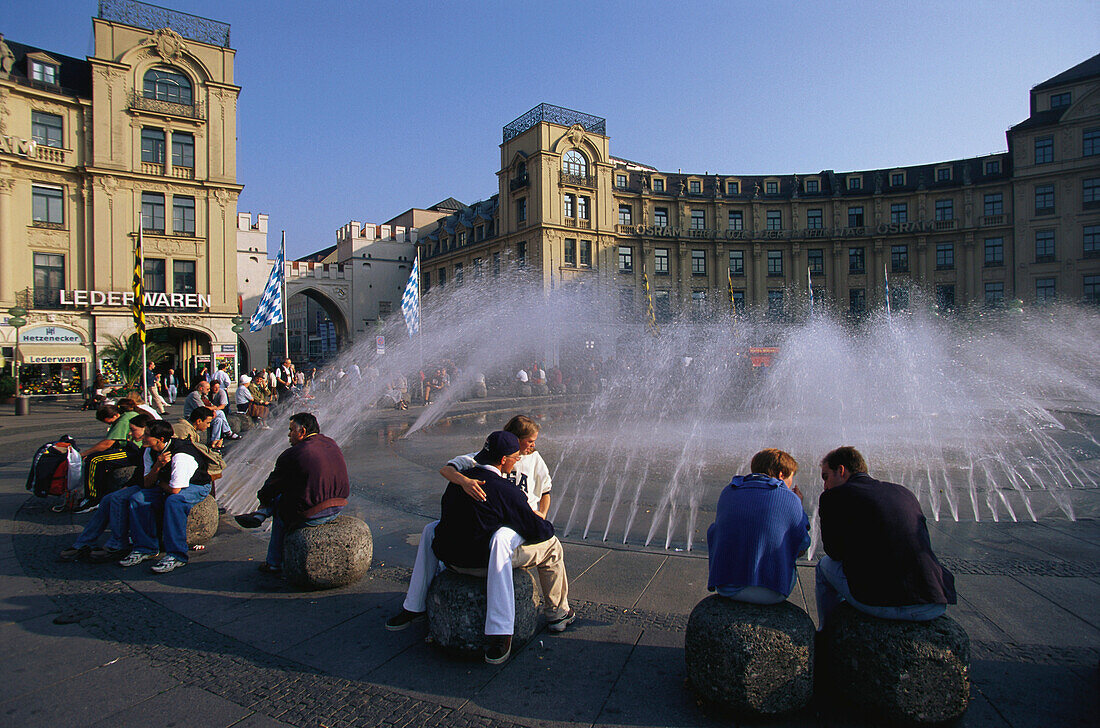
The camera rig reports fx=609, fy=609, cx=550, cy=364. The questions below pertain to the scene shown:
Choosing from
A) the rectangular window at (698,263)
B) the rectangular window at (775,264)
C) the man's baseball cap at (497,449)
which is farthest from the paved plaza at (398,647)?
the rectangular window at (775,264)

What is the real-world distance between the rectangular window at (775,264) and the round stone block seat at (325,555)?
56321 millimetres


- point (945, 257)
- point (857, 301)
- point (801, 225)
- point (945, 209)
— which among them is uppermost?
point (945, 209)

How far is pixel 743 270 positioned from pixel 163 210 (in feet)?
149

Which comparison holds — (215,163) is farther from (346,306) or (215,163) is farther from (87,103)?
(346,306)

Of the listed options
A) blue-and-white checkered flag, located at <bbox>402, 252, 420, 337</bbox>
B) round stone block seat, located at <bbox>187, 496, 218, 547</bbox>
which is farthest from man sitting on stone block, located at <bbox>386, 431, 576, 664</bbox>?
blue-and-white checkered flag, located at <bbox>402, 252, 420, 337</bbox>

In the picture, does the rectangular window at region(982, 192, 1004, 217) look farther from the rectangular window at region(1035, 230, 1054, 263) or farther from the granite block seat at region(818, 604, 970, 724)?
the granite block seat at region(818, 604, 970, 724)

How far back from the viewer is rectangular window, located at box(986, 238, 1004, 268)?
2064 inches

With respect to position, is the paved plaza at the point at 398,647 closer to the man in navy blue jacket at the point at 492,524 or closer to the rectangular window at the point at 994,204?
the man in navy blue jacket at the point at 492,524

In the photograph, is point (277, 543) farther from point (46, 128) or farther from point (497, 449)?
point (46, 128)

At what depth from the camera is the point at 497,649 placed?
4133 mm

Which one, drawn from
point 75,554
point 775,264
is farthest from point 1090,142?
point 75,554

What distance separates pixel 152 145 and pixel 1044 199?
6502cm

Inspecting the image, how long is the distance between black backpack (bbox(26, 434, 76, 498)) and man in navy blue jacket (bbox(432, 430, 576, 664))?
7.18 m

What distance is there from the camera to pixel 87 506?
8.36 meters
